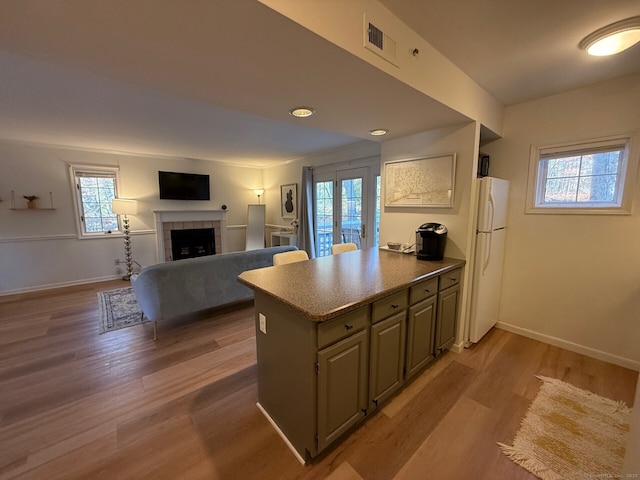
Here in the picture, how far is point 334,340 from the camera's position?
1.37m

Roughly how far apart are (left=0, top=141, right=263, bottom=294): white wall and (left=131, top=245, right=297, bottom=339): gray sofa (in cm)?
275

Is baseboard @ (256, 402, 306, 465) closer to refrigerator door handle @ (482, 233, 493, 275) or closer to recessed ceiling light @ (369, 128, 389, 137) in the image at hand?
refrigerator door handle @ (482, 233, 493, 275)

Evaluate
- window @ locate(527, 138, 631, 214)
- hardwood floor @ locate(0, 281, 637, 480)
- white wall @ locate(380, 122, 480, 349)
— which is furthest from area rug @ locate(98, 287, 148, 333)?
window @ locate(527, 138, 631, 214)

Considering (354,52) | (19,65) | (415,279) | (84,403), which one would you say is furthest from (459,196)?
(19,65)

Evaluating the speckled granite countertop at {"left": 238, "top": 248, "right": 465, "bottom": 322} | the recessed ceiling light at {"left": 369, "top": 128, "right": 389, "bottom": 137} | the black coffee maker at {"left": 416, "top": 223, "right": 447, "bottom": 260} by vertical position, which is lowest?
the speckled granite countertop at {"left": 238, "top": 248, "right": 465, "bottom": 322}

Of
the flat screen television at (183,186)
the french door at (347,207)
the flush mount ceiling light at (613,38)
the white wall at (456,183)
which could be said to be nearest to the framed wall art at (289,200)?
the french door at (347,207)

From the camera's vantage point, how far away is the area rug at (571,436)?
1.42 meters

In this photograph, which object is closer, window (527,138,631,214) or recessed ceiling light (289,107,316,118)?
recessed ceiling light (289,107,316,118)

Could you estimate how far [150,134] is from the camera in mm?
3783

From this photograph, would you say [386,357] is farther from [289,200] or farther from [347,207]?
[289,200]

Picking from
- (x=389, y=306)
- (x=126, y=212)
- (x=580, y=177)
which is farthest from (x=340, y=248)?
(x=126, y=212)

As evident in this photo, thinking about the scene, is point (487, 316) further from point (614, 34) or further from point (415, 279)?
point (614, 34)

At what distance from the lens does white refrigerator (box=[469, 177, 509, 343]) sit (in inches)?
92.7

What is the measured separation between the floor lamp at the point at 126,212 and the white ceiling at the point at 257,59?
68.5 inches
